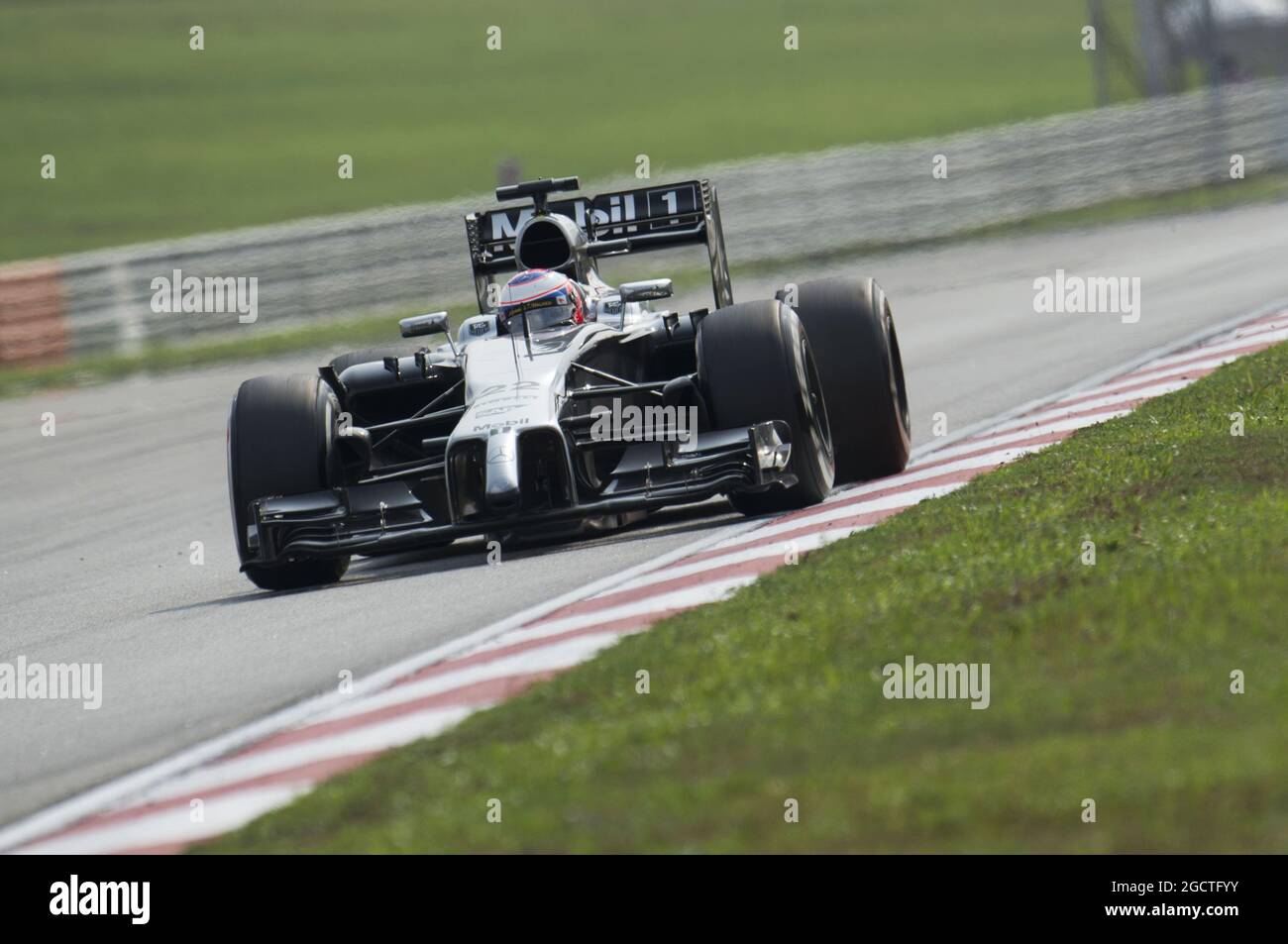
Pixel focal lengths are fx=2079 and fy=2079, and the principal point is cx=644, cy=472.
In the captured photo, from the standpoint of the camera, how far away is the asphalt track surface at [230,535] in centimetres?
714

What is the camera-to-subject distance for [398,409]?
411 inches

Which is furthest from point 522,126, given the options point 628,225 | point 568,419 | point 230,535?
point 568,419

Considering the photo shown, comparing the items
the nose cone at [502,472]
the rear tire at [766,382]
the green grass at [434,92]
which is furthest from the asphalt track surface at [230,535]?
the green grass at [434,92]

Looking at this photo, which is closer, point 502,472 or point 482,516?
point 502,472

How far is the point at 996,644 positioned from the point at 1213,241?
1606 cm

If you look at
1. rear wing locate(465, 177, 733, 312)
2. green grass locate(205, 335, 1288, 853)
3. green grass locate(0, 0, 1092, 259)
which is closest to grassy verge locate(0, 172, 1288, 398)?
rear wing locate(465, 177, 733, 312)

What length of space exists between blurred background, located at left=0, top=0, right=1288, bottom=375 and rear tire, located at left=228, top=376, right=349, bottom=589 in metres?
9.61

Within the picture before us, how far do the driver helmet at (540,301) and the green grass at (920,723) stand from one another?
117 inches

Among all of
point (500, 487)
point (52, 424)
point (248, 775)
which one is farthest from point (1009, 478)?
point (52, 424)

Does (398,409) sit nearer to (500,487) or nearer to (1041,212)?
(500,487)

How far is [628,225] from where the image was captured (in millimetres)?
11156

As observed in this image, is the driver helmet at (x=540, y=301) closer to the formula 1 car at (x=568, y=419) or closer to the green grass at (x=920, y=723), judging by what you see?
the formula 1 car at (x=568, y=419)

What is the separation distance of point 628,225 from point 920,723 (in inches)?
253

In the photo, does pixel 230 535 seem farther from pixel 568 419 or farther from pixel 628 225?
pixel 568 419
